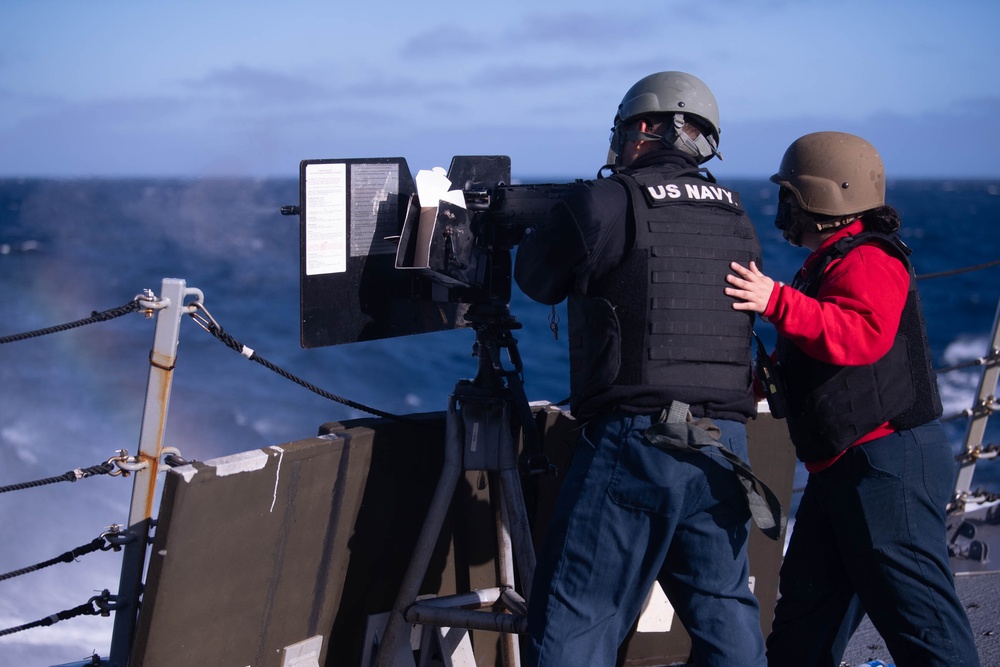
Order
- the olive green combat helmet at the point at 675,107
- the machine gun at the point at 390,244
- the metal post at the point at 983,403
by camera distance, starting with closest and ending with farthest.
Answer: the olive green combat helmet at the point at 675,107
the machine gun at the point at 390,244
the metal post at the point at 983,403

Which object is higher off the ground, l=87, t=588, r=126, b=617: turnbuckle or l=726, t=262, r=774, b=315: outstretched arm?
l=726, t=262, r=774, b=315: outstretched arm

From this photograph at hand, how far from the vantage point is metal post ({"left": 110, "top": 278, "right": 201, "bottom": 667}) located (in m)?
2.56

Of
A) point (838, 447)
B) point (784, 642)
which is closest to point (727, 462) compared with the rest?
point (838, 447)

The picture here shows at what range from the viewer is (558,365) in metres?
21.6

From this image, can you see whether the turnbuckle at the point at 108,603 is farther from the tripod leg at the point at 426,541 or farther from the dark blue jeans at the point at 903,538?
the dark blue jeans at the point at 903,538

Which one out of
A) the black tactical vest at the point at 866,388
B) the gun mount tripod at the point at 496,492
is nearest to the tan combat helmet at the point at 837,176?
the black tactical vest at the point at 866,388

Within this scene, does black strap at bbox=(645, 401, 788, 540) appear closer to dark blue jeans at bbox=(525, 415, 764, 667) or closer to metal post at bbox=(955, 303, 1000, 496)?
dark blue jeans at bbox=(525, 415, 764, 667)

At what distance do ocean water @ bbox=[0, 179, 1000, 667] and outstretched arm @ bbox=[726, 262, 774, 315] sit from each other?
91 centimetres

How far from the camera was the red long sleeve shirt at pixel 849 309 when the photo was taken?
2504 millimetres

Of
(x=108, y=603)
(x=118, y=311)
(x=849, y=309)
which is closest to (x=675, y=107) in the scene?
(x=849, y=309)

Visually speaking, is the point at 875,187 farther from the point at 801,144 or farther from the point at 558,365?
the point at 558,365

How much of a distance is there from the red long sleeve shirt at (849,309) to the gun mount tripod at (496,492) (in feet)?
2.75

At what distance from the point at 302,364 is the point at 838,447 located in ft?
58.2

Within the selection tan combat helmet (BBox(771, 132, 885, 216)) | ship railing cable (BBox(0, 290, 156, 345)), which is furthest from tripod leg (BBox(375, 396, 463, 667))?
tan combat helmet (BBox(771, 132, 885, 216))
